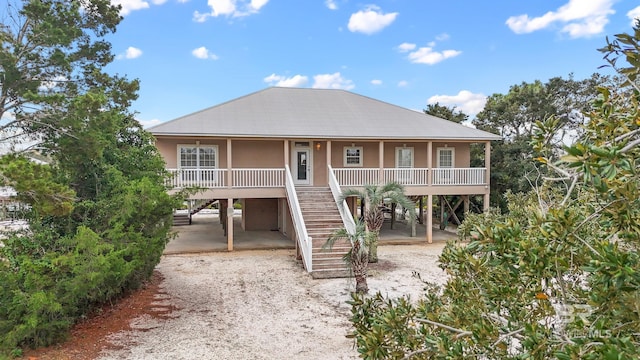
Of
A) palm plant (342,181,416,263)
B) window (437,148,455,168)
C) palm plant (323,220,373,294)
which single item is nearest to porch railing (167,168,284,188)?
palm plant (342,181,416,263)

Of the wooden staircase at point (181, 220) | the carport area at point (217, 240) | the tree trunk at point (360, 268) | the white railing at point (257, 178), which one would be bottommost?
the carport area at point (217, 240)

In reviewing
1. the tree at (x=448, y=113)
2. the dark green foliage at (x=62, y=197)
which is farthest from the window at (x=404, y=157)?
the dark green foliage at (x=62, y=197)

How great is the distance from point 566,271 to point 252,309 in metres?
7.40

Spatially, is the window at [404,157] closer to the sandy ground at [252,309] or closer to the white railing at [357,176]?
the white railing at [357,176]

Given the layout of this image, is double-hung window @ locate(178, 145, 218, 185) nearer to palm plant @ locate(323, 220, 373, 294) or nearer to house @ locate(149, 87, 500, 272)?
Result: house @ locate(149, 87, 500, 272)

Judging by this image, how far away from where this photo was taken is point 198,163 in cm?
1573

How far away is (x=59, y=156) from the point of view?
763 cm

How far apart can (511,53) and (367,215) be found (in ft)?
42.9

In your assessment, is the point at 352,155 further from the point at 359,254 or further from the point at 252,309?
the point at 252,309

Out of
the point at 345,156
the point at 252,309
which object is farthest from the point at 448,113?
the point at 252,309

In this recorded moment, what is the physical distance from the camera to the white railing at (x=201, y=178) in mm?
14578

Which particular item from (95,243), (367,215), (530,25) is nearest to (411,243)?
(367,215)

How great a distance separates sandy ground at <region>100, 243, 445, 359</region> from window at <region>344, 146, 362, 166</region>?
533 centimetres

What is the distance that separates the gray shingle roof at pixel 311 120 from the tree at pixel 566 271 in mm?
12477
